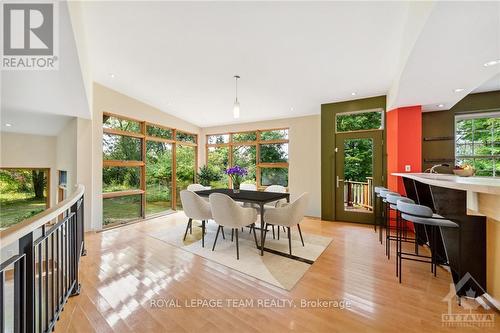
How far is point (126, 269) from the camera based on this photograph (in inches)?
102

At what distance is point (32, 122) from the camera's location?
13.5 feet

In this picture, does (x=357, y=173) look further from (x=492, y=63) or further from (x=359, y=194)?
(x=492, y=63)

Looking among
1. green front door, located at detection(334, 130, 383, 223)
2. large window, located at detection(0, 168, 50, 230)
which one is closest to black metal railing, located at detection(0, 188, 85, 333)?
large window, located at detection(0, 168, 50, 230)

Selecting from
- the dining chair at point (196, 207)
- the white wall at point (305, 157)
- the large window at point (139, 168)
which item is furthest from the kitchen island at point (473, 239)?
the large window at point (139, 168)

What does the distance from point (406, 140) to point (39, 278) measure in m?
5.12

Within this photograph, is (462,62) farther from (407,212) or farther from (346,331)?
(346,331)

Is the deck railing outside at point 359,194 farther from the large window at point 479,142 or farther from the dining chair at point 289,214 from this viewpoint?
the dining chair at point 289,214

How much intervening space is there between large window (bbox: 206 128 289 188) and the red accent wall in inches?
94.7

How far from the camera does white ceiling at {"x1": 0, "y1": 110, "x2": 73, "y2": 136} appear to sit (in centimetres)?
367

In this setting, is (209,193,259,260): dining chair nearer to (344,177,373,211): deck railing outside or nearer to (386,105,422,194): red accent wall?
(344,177,373,211): deck railing outside

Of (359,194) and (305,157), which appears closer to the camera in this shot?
(359,194)

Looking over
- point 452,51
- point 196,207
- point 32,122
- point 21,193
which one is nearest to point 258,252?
point 196,207

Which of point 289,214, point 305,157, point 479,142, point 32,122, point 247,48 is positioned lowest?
point 289,214

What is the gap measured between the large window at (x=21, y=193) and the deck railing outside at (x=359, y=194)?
7250mm
